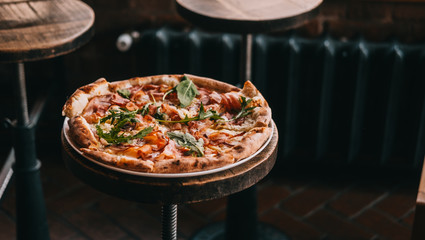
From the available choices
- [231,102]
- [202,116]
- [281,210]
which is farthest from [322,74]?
[202,116]

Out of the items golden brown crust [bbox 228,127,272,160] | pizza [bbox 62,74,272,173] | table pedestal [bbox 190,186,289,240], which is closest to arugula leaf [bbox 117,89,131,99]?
pizza [bbox 62,74,272,173]

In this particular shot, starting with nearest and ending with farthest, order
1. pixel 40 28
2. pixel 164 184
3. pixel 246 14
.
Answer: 1. pixel 164 184
2. pixel 40 28
3. pixel 246 14

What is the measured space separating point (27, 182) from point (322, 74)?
4.83ft

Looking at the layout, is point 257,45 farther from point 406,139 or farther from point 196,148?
point 196,148

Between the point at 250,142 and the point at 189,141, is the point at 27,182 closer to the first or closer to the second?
the point at 189,141

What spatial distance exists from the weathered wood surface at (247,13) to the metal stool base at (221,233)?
1.08 m

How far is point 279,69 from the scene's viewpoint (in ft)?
10.0

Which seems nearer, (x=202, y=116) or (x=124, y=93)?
(x=202, y=116)

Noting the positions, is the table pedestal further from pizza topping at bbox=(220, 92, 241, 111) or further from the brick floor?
pizza topping at bbox=(220, 92, 241, 111)

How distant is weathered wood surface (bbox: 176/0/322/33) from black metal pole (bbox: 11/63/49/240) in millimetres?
682

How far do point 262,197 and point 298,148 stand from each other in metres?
0.34

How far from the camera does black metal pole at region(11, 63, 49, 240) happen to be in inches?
86.0

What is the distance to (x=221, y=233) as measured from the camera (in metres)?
2.77

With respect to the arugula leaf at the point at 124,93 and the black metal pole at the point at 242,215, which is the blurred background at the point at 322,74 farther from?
the arugula leaf at the point at 124,93
